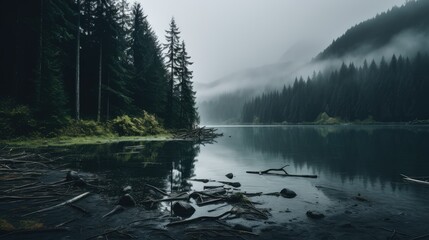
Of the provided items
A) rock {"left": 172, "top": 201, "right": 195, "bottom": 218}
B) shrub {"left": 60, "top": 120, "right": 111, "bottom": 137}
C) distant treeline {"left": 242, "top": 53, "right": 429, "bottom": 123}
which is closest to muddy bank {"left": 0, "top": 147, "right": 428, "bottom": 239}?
rock {"left": 172, "top": 201, "right": 195, "bottom": 218}

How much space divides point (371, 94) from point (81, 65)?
150 metres

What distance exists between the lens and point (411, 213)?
8.26m

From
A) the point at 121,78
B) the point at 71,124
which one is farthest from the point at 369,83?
the point at 71,124

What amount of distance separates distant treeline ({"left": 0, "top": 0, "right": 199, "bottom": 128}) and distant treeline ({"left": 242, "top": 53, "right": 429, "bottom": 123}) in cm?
12102

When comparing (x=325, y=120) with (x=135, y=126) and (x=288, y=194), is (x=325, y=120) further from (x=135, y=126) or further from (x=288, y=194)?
(x=288, y=194)

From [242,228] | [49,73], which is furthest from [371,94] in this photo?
[242,228]

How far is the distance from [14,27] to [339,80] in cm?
17220

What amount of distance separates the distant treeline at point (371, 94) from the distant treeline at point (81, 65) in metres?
121

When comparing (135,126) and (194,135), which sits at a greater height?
(135,126)

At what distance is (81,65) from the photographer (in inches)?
1513

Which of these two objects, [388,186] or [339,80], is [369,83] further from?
[388,186]

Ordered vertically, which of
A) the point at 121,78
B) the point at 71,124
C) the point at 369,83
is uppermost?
the point at 369,83

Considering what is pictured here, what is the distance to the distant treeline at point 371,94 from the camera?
5113 inches

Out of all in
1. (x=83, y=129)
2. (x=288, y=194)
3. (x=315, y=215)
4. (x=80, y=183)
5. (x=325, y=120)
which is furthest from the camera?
(x=325, y=120)
